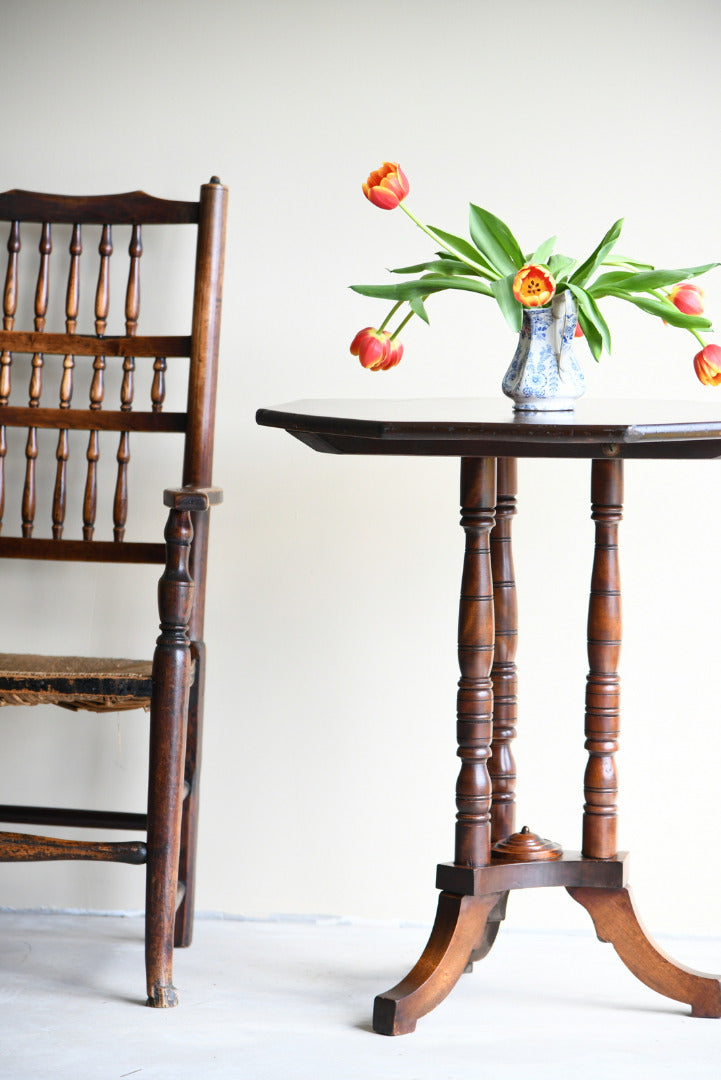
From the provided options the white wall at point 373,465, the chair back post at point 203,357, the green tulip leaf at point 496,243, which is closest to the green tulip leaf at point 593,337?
the green tulip leaf at point 496,243

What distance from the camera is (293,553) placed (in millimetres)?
1897

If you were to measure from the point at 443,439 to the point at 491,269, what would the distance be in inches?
11.2

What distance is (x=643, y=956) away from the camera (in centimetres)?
147

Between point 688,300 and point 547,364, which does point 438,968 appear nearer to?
point 547,364

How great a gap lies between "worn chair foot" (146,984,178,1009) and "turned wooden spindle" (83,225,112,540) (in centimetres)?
66

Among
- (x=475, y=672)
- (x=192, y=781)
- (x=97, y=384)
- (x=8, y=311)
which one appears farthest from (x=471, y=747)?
(x=8, y=311)

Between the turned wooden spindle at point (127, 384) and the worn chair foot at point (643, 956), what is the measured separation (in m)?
0.85

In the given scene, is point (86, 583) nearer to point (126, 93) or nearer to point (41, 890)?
point (41, 890)

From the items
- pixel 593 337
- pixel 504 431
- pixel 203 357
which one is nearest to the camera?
pixel 504 431

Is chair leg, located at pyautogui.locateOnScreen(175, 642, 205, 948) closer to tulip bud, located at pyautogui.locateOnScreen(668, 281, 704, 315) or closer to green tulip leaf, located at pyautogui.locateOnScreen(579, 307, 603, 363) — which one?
green tulip leaf, located at pyautogui.locateOnScreen(579, 307, 603, 363)

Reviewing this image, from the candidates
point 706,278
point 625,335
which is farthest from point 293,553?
point 706,278

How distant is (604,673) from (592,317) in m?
0.46

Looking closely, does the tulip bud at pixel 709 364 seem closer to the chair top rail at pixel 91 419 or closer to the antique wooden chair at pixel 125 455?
the antique wooden chair at pixel 125 455

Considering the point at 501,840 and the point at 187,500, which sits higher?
the point at 187,500
